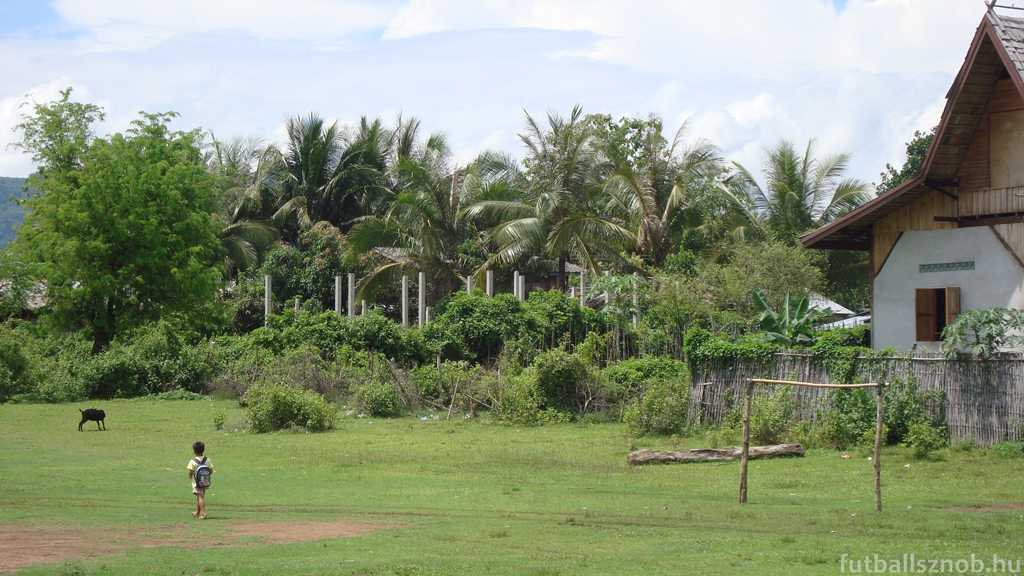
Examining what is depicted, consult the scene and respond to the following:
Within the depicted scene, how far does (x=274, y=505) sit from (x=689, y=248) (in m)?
26.0

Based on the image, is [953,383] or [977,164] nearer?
[953,383]

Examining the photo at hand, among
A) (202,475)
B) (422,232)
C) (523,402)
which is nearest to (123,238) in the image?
(422,232)

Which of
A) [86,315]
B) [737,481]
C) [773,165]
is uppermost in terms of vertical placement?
[773,165]

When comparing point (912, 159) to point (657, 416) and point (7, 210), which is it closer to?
point (657, 416)

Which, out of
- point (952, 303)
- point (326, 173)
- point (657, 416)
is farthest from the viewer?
point (326, 173)

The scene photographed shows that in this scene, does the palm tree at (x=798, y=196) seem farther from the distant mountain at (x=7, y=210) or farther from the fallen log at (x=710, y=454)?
the distant mountain at (x=7, y=210)

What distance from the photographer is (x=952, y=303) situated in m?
19.0

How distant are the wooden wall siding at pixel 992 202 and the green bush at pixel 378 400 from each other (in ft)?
46.2

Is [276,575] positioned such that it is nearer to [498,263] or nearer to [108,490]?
[108,490]

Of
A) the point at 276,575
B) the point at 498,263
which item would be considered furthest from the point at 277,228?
the point at 276,575

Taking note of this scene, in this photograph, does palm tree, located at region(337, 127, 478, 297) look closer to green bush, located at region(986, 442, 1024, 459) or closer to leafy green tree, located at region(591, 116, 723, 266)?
leafy green tree, located at region(591, 116, 723, 266)

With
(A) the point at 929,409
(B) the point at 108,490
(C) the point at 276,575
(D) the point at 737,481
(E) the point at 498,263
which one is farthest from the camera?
(E) the point at 498,263

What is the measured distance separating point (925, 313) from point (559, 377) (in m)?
8.46

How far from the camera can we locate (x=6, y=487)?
1213 cm
